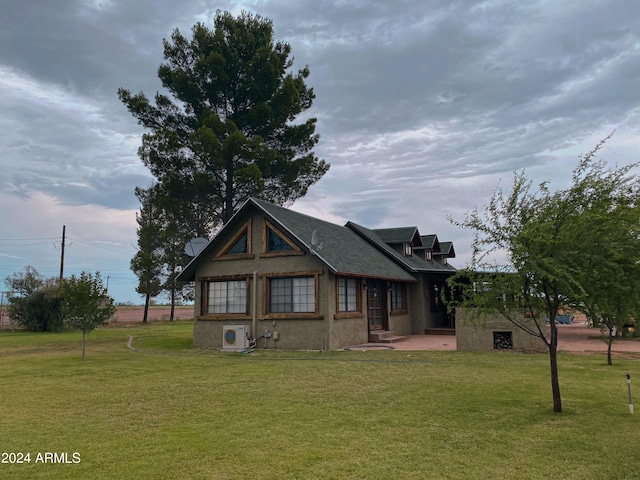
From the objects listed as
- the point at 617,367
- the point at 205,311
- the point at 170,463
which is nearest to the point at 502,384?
the point at 617,367

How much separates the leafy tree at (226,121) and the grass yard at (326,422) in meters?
16.1

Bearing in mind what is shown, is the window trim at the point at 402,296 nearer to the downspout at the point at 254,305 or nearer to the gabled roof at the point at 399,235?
the gabled roof at the point at 399,235

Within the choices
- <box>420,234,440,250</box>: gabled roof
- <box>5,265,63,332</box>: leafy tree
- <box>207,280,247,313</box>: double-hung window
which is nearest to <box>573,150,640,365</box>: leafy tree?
<box>207,280,247,313</box>: double-hung window

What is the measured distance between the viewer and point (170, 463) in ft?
17.4

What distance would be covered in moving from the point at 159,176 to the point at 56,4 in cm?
1488

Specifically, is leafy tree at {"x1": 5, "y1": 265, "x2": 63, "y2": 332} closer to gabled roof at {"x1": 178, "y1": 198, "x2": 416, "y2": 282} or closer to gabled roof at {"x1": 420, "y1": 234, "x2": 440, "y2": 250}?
gabled roof at {"x1": 178, "y1": 198, "x2": 416, "y2": 282}

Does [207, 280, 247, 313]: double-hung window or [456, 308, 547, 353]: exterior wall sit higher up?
[207, 280, 247, 313]: double-hung window

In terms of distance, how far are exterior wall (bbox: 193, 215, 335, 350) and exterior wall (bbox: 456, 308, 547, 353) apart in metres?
4.92

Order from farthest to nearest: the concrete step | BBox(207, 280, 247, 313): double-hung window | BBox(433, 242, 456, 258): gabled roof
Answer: BBox(433, 242, 456, 258): gabled roof < the concrete step < BBox(207, 280, 247, 313): double-hung window

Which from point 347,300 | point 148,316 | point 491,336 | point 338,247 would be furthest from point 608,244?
point 148,316

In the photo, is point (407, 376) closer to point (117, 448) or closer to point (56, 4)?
point (117, 448)

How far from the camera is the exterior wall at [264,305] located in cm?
1709

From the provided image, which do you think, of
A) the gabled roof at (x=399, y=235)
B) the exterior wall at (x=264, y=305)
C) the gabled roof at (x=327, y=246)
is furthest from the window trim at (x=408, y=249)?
the exterior wall at (x=264, y=305)

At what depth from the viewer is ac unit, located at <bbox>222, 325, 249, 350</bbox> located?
17922 mm
